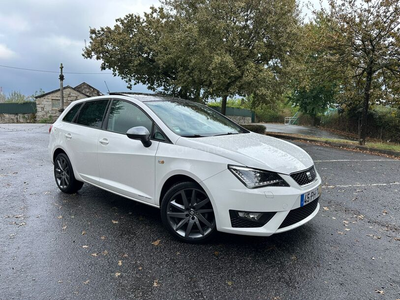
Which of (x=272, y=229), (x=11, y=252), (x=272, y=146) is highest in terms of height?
(x=272, y=146)

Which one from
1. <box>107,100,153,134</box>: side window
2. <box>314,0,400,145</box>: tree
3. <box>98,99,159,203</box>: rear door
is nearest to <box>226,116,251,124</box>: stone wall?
<box>314,0,400,145</box>: tree

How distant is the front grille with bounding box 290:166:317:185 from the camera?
9.72 feet

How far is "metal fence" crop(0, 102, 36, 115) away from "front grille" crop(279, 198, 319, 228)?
33585 mm

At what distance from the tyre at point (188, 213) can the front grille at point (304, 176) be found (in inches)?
37.3

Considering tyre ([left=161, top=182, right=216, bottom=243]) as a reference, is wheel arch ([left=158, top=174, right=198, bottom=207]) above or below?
above

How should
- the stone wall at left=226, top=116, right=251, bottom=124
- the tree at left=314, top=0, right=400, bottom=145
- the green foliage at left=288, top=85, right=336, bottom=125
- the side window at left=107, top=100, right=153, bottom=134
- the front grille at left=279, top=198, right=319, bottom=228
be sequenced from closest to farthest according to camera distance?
1. the front grille at left=279, top=198, right=319, bottom=228
2. the side window at left=107, top=100, right=153, bottom=134
3. the tree at left=314, top=0, right=400, bottom=145
4. the green foliage at left=288, top=85, right=336, bottom=125
5. the stone wall at left=226, top=116, right=251, bottom=124

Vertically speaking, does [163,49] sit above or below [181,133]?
above

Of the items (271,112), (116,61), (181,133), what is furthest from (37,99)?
(181,133)

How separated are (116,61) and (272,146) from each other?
66.3ft

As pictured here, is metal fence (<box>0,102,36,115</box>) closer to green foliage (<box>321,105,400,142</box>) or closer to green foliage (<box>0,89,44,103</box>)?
green foliage (<box>0,89,44,103</box>)

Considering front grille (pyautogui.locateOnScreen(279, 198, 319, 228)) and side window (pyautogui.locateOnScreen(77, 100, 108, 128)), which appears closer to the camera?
front grille (pyautogui.locateOnScreen(279, 198, 319, 228))

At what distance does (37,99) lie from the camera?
29.9m

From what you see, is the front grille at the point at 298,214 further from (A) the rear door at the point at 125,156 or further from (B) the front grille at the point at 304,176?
(A) the rear door at the point at 125,156

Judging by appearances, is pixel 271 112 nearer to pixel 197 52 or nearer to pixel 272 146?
pixel 197 52
